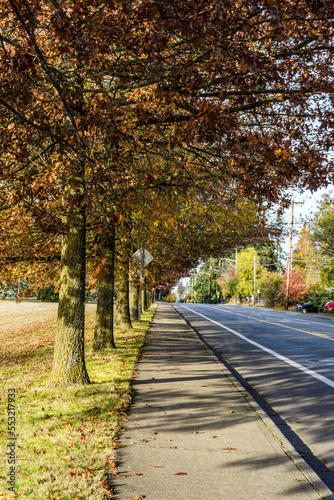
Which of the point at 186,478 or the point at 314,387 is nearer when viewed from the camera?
the point at 186,478

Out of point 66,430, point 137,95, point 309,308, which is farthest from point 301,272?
point 66,430

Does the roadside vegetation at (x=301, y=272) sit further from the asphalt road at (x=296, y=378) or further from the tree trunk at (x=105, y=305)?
the tree trunk at (x=105, y=305)

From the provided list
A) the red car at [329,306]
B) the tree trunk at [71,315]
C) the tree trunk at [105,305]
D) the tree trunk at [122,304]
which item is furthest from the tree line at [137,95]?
the red car at [329,306]

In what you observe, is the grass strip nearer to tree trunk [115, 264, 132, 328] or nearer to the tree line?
the tree line

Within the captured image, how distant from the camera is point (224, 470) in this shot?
4.57m

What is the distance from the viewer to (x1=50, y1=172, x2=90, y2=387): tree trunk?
8.07 metres

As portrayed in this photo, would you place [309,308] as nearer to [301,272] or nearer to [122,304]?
[301,272]

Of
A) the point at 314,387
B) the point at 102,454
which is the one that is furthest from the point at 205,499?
the point at 314,387

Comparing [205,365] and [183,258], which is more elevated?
Result: [183,258]

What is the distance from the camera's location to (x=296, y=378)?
9.67 meters

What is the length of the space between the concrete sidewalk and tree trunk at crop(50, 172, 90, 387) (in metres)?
1.16

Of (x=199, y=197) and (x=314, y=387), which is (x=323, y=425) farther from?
(x=199, y=197)

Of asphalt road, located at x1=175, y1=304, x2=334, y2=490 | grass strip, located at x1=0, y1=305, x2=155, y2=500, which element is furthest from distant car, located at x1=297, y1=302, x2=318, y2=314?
grass strip, located at x1=0, y1=305, x2=155, y2=500

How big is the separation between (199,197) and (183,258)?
37.4 ft
